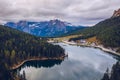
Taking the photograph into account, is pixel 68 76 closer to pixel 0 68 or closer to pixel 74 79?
pixel 74 79

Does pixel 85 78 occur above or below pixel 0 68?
below

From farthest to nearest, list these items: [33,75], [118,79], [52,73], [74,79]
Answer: [52,73] < [33,75] < [74,79] < [118,79]

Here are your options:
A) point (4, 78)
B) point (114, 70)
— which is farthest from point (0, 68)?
point (114, 70)

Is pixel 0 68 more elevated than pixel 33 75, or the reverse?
pixel 0 68

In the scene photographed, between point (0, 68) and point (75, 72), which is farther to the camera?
point (75, 72)

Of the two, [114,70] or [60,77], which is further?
[60,77]

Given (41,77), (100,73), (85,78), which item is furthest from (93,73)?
(41,77)

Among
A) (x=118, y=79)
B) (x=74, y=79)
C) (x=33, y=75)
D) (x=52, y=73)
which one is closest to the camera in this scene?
(x=118, y=79)

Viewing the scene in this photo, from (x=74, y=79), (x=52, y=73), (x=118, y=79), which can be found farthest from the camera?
(x=52, y=73)

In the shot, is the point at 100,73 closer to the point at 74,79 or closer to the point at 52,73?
the point at 74,79
